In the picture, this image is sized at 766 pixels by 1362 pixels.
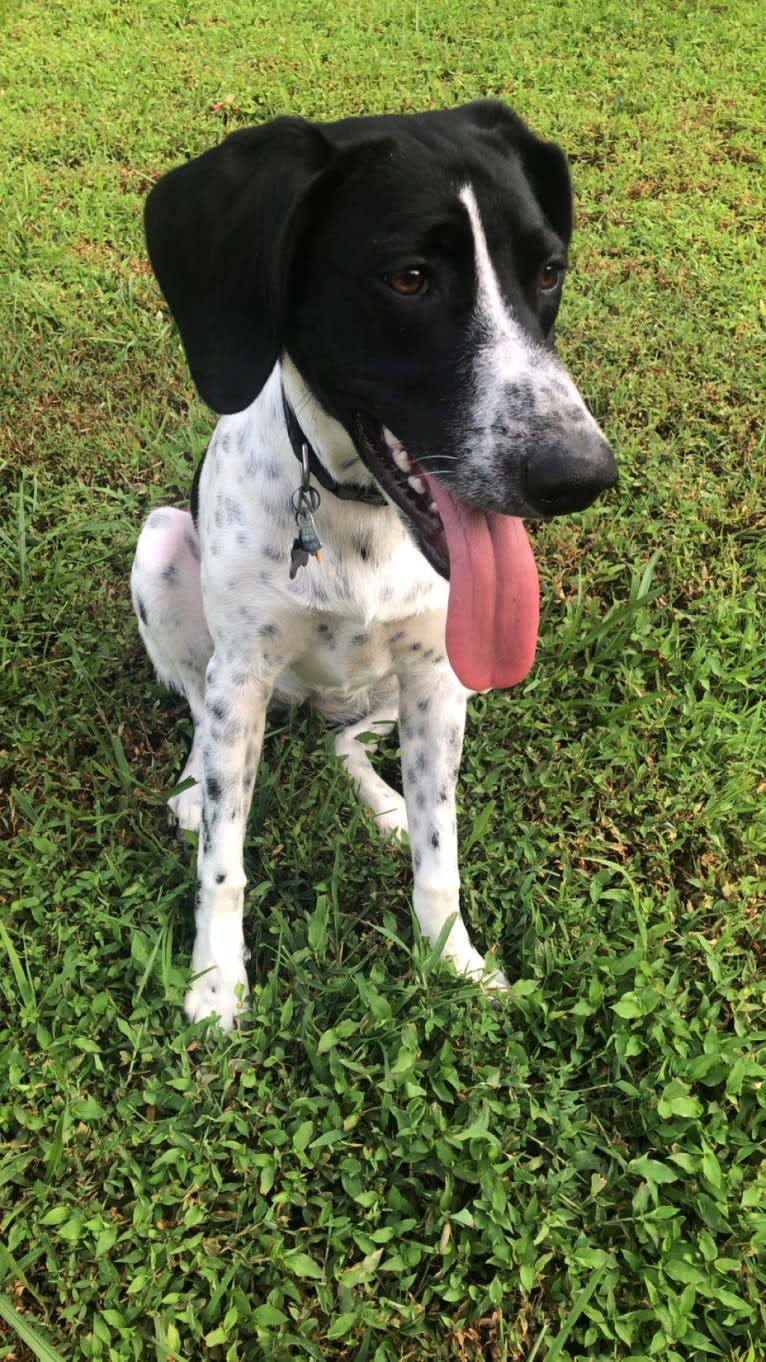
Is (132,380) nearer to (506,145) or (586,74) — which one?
(506,145)

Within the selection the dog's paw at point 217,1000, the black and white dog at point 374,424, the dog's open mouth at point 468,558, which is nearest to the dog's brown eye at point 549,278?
the black and white dog at point 374,424

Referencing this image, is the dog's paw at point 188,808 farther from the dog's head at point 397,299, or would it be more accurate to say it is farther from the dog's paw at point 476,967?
the dog's head at point 397,299

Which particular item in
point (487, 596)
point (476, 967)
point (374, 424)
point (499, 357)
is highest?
point (499, 357)

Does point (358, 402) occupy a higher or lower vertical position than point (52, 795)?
higher

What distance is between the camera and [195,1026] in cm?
218

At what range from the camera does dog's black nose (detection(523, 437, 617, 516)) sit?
162 centimetres

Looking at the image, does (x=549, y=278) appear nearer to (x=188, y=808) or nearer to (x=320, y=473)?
(x=320, y=473)

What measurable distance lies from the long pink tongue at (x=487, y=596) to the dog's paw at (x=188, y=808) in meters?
1.04

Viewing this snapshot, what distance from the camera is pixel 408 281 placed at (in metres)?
1.68

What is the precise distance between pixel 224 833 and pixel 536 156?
1.54 m

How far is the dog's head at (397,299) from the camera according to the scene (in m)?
1.65

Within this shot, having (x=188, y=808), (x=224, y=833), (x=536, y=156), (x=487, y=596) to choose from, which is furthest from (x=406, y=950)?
(x=536, y=156)

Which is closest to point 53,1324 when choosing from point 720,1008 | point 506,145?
point 720,1008

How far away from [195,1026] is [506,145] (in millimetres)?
1899
